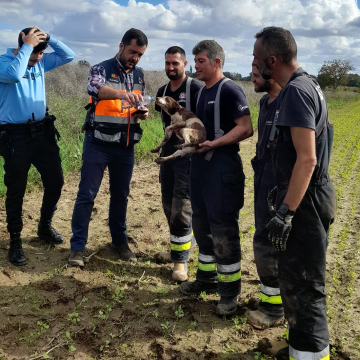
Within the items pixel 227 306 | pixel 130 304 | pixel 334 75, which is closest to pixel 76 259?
pixel 130 304

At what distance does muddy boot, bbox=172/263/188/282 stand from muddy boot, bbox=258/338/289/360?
1.30 m

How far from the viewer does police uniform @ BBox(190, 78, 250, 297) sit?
3512 mm

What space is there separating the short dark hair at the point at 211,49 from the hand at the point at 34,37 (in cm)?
178

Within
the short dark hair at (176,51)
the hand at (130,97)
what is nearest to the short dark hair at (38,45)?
the hand at (130,97)

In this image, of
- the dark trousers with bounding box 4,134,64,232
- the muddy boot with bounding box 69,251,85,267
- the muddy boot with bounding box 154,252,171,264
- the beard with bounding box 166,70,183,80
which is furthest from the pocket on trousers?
the dark trousers with bounding box 4,134,64,232

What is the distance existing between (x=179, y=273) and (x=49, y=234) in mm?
1914

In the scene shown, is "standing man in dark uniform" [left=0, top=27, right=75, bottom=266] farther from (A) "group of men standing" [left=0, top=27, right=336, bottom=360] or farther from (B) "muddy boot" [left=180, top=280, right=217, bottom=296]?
(B) "muddy boot" [left=180, top=280, right=217, bottom=296]

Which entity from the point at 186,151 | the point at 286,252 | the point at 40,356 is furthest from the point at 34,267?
the point at 286,252

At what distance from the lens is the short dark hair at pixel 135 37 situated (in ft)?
13.7

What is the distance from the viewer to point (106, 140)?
4309 millimetres

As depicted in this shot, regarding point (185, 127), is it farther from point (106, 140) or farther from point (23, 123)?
point (23, 123)

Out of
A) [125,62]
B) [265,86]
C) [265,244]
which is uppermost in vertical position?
[125,62]

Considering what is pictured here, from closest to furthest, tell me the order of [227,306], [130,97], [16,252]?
[227,306]
[130,97]
[16,252]

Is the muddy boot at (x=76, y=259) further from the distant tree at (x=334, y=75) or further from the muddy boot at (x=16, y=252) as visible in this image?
the distant tree at (x=334, y=75)
